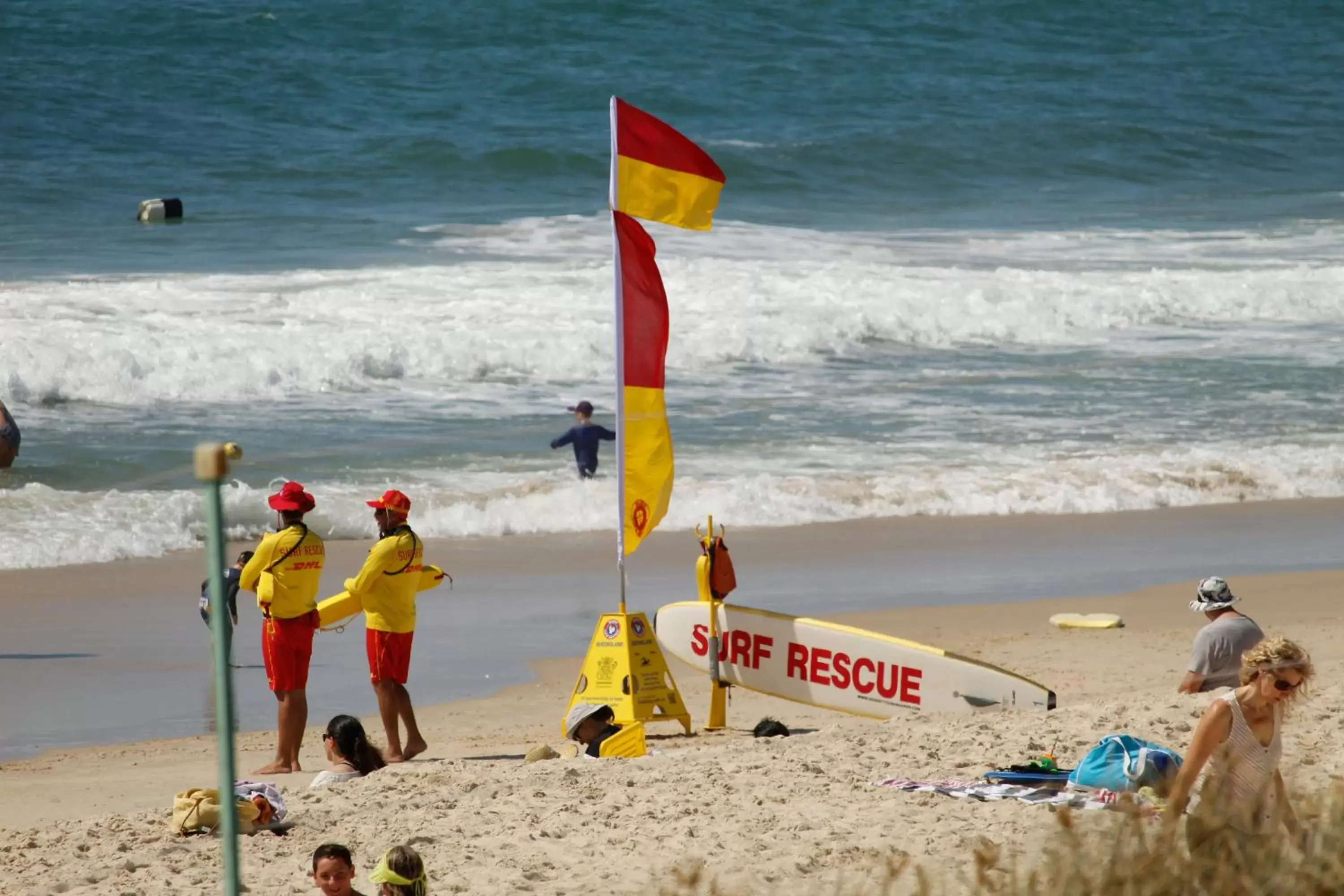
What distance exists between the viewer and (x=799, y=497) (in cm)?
1535

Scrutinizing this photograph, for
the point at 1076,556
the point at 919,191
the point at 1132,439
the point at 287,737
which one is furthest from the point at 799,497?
the point at 919,191

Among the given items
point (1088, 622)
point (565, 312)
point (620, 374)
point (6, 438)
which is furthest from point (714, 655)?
point (565, 312)

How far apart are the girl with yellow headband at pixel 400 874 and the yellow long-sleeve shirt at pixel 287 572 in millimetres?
3392

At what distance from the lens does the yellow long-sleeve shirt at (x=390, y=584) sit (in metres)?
8.93

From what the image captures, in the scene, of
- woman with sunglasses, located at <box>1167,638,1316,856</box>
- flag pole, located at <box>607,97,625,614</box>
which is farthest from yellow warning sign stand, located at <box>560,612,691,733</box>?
woman with sunglasses, located at <box>1167,638,1316,856</box>

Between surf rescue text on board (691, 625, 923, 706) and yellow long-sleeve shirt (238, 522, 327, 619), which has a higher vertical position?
yellow long-sleeve shirt (238, 522, 327, 619)

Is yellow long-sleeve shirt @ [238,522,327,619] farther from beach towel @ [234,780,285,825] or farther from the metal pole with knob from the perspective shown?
the metal pole with knob

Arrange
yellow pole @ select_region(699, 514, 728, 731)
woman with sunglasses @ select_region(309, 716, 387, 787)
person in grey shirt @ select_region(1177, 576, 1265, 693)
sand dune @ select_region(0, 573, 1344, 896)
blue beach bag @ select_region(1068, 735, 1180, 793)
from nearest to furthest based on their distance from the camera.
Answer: sand dune @ select_region(0, 573, 1344, 896) < blue beach bag @ select_region(1068, 735, 1180, 793) < person in grey shirt @ select_region(1177, 576, 1265, 693) < woman with sunglasses @ select_region(309, 716, 387, 787) < yellow pole @ select_region(699, 514, 728, 731)

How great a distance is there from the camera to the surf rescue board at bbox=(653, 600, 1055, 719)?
362 inches

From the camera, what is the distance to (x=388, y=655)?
29.5 ft

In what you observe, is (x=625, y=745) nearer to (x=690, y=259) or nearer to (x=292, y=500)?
(x=292, y=500)

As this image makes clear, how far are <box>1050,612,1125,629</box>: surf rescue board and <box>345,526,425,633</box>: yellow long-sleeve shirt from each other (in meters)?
4.54

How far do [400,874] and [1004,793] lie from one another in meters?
2.61

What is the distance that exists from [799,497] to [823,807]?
8.44 metres
